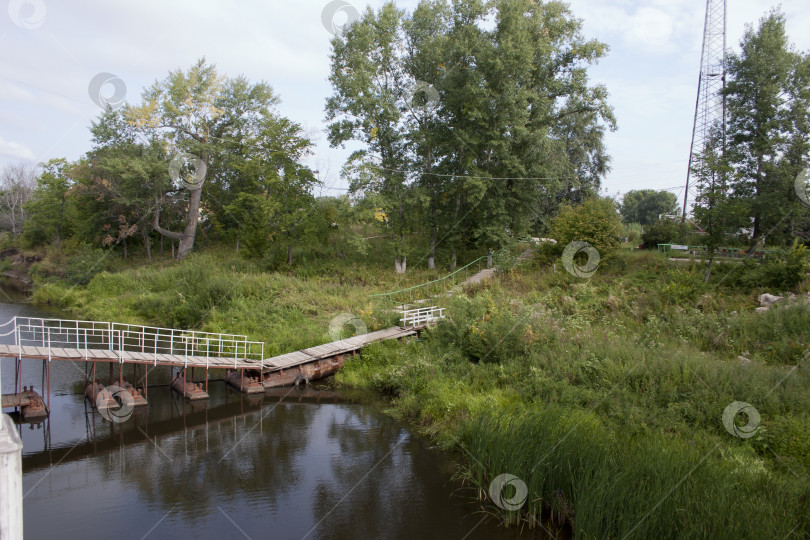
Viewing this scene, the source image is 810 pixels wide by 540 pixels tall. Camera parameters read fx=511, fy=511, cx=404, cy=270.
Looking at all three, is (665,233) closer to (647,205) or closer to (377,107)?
(377,107)

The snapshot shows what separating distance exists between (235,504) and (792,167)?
914 inches

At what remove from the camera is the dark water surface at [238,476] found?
8953 mm

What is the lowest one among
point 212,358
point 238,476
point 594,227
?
point 238,476

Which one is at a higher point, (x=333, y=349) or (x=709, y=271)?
(x=709, y=271)

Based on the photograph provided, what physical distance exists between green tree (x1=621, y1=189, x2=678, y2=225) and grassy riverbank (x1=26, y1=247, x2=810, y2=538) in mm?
40813

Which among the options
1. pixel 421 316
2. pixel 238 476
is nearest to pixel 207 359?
pixel 238 476

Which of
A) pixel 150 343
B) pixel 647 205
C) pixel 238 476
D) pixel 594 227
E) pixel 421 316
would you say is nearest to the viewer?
pixel 238 476

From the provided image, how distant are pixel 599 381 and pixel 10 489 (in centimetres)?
1261

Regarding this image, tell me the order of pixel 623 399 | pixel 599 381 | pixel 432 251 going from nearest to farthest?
pixel 623 399, pixel 599 381, pixel 432 251

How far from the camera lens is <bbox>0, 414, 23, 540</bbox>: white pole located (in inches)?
113

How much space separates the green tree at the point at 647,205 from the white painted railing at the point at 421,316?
47.2 m

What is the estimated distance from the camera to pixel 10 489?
2920mm

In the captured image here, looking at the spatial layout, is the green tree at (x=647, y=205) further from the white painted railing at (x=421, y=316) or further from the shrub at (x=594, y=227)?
the white painted railing at (x=421, y=316)

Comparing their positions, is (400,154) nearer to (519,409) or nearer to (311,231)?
(311,231)
